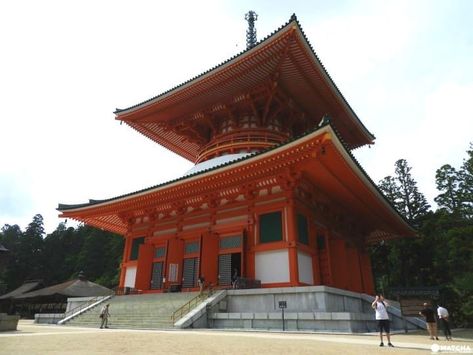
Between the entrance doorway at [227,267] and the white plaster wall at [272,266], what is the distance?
1146 millimetres

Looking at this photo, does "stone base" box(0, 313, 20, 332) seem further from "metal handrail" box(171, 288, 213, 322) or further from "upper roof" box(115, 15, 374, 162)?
"upper roof" box(115, 15, 374, 162)

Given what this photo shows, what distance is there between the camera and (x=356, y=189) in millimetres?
15961

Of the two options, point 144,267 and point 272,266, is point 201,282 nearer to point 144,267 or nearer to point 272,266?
point 272,266

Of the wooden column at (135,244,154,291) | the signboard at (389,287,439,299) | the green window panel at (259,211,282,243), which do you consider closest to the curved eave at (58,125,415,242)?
the wooden column at (135,244,154,291)

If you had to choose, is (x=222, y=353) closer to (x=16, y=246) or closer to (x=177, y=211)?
Result: (x=177, y=211)

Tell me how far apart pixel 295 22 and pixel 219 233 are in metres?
9.77

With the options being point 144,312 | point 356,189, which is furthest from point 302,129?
point 144,312

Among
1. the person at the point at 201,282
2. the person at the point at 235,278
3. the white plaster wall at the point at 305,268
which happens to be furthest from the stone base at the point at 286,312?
the white plaster wall at the point at 305,268

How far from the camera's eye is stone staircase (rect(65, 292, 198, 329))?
12.4m

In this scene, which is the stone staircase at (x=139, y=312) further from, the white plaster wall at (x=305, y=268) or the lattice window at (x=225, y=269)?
the white plaster wall at (x=305, y=268)

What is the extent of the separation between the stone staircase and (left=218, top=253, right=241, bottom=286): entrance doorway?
1.68 m

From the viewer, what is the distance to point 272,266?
14.1 m

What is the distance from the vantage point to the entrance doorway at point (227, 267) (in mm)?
15211

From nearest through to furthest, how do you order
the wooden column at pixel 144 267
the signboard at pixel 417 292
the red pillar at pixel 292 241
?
the red pillar at pixel 292 241 → the signboard at pixel 417 292 → the wooden column at pixel 144 267
